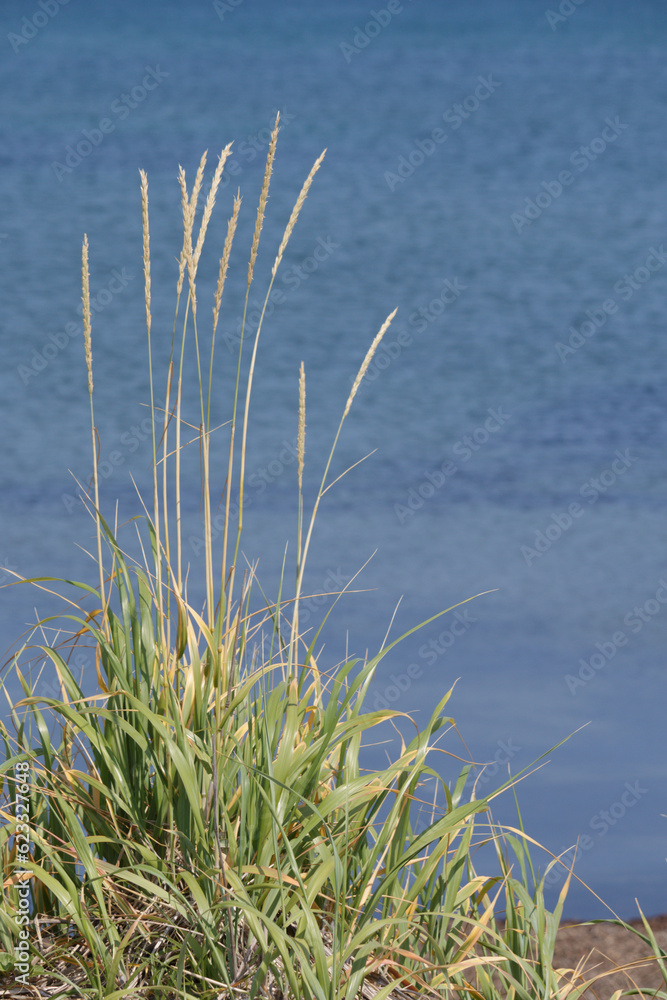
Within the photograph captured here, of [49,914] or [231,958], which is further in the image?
[49,914]

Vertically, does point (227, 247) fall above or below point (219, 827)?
above

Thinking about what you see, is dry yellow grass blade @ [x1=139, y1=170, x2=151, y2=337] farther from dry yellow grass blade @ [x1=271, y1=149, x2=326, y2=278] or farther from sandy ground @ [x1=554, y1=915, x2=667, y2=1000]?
sandy ground @ [x1=554, y1=915, x2=667, y2=1000]

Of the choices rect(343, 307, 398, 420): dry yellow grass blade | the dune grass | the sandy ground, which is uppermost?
rect(343, 307, 398, 420): dry yellow grass blade

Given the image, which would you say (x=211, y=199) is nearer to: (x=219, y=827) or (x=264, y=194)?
(x=264, y=194)

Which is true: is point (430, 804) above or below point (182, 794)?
below

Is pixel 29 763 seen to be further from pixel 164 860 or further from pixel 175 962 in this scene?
pixel 175 962

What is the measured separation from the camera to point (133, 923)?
1864mm

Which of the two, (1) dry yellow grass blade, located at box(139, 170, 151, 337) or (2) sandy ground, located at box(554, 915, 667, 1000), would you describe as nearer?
(1) dry yellow grass blade, located at box(139, 170, 151, 337)

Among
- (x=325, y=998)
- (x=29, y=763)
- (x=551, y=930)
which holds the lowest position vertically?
(x=551, y=930)

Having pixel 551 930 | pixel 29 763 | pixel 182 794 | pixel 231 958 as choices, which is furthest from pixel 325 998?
pixel 29 763

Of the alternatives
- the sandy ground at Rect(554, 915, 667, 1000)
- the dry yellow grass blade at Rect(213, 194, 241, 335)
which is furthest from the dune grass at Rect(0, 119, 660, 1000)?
the sandy ground at Rect(554, 915, 667, 1000)

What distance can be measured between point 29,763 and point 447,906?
1.11 m

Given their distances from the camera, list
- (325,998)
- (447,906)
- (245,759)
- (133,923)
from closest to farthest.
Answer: (325,998) → (133,923) → (245,759) → (447,906)

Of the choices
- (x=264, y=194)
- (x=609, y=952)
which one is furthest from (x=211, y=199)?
(x=609, y=952)
